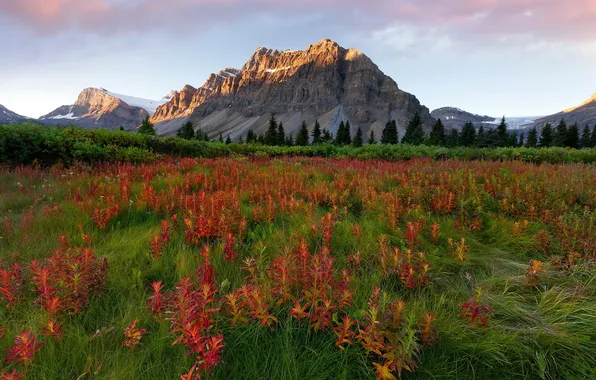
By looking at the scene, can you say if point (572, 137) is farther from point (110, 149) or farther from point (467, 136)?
point (110, 149)

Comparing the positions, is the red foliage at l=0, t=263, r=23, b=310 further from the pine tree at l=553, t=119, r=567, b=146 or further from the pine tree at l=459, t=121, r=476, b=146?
the pine tree at l=553, t=119, r=567, b=146

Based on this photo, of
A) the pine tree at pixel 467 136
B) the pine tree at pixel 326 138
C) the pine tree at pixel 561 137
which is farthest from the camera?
the pine tree at pixel 467 136

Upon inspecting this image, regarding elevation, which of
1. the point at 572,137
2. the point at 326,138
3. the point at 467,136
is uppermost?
the point at 467,136

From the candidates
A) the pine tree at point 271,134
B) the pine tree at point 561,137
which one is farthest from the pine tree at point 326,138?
the pine tree at point 561,137

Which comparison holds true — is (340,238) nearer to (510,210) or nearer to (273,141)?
(510,210)

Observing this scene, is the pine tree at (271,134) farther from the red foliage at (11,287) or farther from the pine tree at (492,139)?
the red foliage at (11,287)

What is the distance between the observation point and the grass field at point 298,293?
153 cm

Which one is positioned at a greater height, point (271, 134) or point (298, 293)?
point (271, 134)

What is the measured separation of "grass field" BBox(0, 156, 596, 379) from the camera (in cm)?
153

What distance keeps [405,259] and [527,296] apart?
100 centimetres

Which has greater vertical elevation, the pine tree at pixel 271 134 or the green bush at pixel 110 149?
the pine tree at pixel 271 134

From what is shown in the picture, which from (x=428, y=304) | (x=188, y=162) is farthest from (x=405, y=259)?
(x=188, y=162)

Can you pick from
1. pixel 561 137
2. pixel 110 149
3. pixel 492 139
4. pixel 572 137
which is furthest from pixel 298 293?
pixel 572 137

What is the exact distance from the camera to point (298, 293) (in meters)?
2.02
